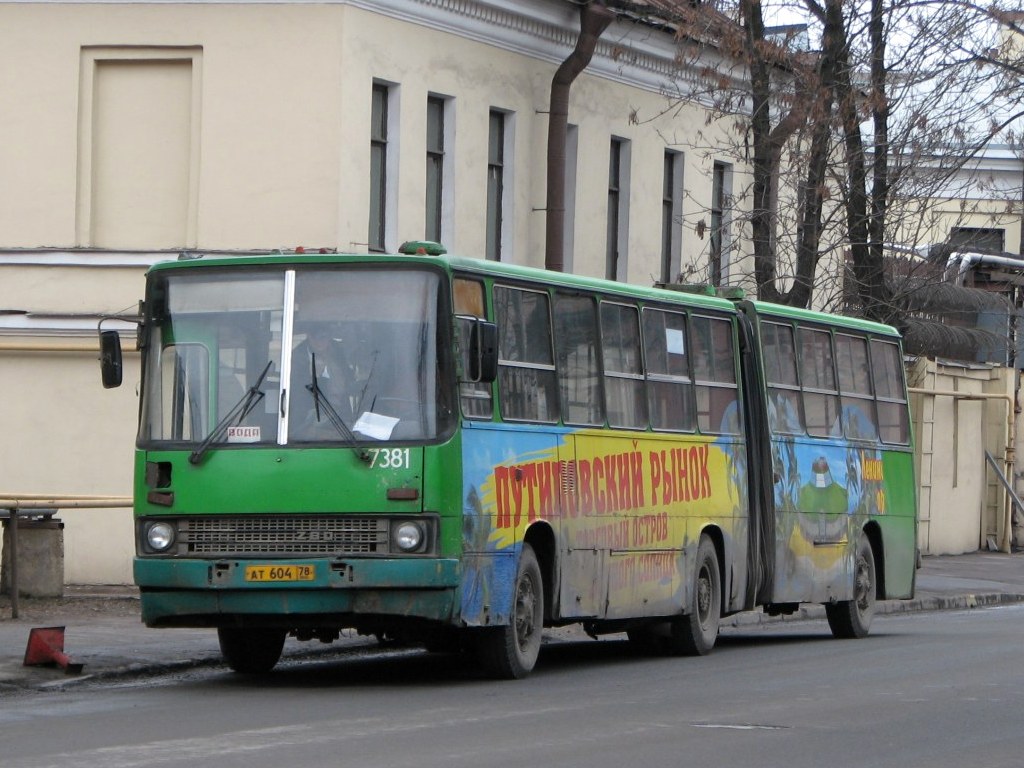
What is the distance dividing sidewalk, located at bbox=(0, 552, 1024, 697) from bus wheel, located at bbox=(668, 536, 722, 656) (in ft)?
8.82

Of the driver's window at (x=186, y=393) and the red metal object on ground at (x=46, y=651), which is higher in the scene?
the driver's window at (x=186, y=393)

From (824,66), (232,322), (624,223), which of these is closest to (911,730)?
(232,322)

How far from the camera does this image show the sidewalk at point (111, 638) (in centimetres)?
1477

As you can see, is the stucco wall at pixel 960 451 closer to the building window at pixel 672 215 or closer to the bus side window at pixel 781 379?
the building window at pixel 672 215

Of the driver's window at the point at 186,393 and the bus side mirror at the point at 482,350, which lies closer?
the bus side mirror at the point at 482,350

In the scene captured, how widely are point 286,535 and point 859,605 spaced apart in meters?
8.69

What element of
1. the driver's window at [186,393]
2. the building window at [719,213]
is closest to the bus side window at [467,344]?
the driver's window at [186,393]

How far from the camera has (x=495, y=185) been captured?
26531 millimetres

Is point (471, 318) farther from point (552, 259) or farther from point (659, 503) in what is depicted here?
point (552, 259)

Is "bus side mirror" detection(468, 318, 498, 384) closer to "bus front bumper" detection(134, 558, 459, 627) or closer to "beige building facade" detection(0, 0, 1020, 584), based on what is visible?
"bus front bumper" detection(134, 558, 459, 627)

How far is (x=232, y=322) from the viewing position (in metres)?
13.9

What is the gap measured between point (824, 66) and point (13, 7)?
31.7 ft

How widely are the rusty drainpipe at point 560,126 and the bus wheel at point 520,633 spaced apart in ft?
40.4

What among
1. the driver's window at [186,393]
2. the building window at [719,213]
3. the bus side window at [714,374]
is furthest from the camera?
the building window at [719,213]
